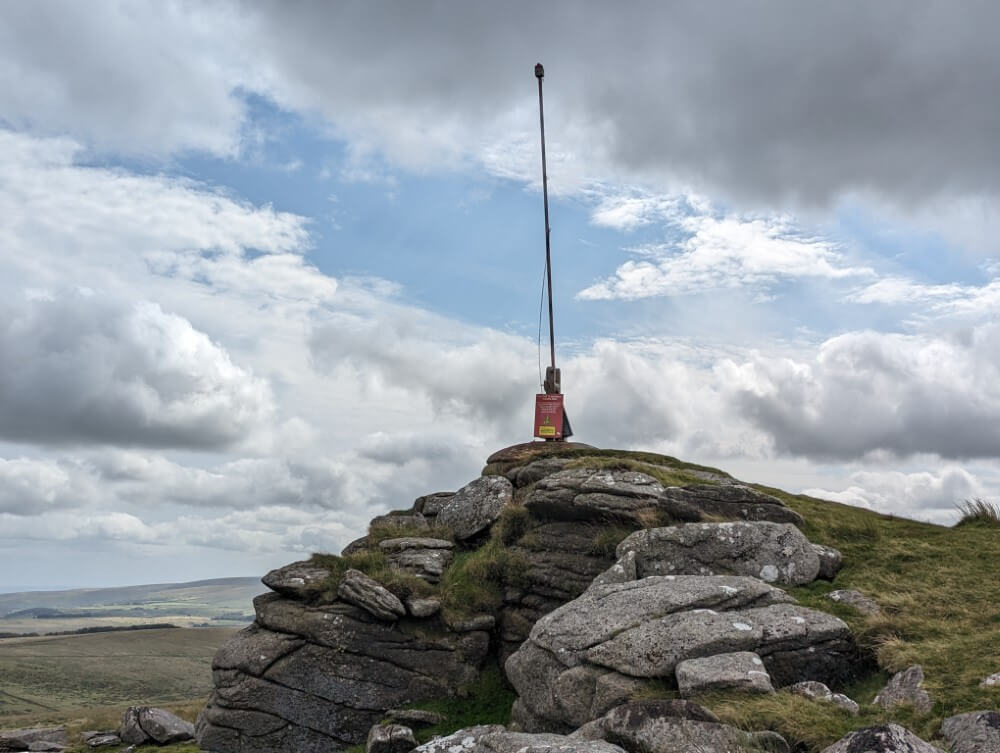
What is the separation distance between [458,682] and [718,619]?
1071cm

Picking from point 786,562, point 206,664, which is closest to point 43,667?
point 206,664

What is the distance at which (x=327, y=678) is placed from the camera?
23.9 m

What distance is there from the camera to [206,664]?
5925 inches

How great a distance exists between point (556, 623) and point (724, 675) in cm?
546

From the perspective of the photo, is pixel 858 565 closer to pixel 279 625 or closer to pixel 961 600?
pixel 961 600

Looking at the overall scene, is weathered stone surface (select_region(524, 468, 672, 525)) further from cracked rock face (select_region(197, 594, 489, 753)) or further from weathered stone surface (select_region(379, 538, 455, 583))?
cracked rock face (select_region(197, 594, 489, 753))

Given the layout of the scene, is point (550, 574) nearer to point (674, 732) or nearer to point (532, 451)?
point (532, 451)

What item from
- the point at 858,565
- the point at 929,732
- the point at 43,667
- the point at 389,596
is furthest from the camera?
the point at 43,667

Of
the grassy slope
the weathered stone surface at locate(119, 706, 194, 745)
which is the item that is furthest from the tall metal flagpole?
the grassy slope

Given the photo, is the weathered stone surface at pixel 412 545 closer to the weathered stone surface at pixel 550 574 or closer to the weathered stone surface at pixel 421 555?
the weathered stone surface at pixel 421 555

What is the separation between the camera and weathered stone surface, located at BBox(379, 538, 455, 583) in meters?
26.8

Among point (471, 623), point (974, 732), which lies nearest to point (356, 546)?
point (471, 623)

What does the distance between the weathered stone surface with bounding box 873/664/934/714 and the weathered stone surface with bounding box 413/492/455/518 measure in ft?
67.6

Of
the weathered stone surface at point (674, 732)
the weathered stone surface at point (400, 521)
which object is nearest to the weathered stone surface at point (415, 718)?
the weathered stone surface at point (400, 521)
